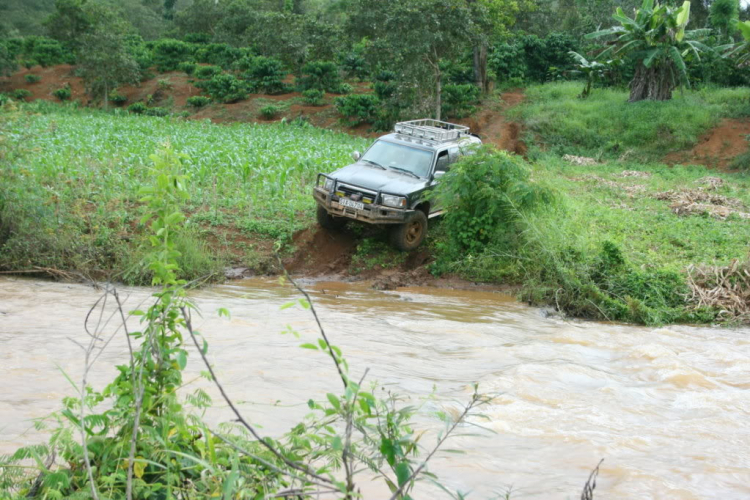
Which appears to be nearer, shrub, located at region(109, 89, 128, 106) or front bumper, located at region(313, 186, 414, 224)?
front bumper, located at region(313, 186, 414, 224)

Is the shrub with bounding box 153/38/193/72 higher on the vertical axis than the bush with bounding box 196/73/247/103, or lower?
higher

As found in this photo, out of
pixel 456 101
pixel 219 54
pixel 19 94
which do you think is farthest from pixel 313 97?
pixel 19 94

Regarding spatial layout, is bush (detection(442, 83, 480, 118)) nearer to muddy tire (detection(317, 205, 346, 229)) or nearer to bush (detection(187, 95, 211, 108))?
bush (detection(187, 95, 211, 108))

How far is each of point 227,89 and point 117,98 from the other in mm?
7076

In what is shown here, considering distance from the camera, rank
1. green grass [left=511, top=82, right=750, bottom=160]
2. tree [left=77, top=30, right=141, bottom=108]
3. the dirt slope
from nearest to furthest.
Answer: the dirt slope
green grass [left=511, top=82, right=750, bottom=160]
tree [left=77, top=30, right=141, bottom=108]

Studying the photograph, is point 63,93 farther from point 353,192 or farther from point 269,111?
point 353,192

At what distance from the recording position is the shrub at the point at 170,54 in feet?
153

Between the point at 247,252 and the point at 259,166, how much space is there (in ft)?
18.9

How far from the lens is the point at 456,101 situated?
1340 inches

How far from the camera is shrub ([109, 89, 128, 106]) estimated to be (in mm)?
42219

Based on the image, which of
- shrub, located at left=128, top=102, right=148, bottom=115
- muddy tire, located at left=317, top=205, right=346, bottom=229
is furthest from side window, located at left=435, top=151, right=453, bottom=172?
shrub, located at left=128, top=102, right=148, bottom=115

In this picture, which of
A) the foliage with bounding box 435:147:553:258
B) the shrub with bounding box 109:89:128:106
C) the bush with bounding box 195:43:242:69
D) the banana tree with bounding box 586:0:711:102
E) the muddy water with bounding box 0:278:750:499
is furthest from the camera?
the bush with bounding box 195:43:242:69

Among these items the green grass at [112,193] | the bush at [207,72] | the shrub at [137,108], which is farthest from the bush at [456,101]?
the shrub at [137,108]

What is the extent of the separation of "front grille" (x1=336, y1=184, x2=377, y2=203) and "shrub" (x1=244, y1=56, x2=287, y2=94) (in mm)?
30385
